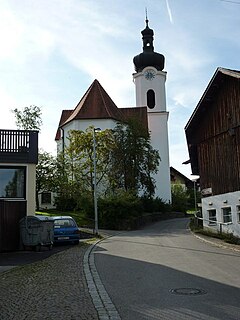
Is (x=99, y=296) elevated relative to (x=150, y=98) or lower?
lower

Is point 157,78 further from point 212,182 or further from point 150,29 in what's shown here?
point 212,182

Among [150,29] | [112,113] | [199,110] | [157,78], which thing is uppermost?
[150,29]

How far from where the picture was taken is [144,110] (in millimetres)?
63656

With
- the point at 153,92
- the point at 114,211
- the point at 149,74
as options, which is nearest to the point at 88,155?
the point at 114,211

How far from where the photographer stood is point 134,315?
7.35 metres

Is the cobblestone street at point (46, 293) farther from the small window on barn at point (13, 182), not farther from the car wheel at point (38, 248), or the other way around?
the small window on barn at point (13, 182)

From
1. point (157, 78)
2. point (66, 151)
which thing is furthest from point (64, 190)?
point (157, 78)

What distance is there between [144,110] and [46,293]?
55151mm

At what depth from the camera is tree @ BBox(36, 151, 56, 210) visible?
45.2 meters

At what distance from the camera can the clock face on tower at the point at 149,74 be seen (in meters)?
65.8

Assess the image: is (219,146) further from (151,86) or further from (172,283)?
(151,86)

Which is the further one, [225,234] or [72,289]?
[225,234]

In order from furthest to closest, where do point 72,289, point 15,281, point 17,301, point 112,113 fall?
1. point 112,113
2. point 15,281
3. point 72,289
4. point 17,301

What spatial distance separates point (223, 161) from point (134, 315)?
727 inches
